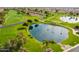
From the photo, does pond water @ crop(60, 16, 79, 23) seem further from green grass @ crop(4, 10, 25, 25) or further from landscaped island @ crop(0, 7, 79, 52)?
green grass @ crop(4, 10, 25, 25)

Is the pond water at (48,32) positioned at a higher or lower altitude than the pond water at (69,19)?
lower

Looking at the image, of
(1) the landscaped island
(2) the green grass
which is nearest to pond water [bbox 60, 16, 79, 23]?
(1) the landscaped island

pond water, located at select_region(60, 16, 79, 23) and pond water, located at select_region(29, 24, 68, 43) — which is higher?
pond water, located at select_region(60, 16, 79, 23)

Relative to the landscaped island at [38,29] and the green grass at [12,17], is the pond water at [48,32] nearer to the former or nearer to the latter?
the landscaped island at [38,29]

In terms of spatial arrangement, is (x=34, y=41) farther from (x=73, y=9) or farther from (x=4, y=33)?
(x=73, y=9)

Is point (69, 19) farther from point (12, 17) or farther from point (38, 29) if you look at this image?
point (12, 17)

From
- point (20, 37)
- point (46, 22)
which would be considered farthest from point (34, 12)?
point (20, 37)

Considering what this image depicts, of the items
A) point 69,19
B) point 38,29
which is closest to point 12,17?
A: point 38,29

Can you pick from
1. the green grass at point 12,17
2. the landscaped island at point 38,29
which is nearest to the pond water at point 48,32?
the landscaped island at point 38,29
